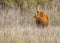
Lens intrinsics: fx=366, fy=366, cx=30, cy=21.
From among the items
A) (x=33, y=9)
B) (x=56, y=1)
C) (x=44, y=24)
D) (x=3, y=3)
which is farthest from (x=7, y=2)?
(x=44, y=24)

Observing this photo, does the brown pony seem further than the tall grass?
Yes

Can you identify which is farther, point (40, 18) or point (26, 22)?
point (26, 22)

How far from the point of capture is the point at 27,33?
849cm

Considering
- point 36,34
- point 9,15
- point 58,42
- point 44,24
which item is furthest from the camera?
point 9,15

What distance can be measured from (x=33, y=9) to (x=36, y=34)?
7623mm

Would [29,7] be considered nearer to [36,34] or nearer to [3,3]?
[3,3]

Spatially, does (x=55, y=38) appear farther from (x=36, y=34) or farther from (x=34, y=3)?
(x=34, y=3)

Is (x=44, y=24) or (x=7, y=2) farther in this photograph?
(x=7, y=2)

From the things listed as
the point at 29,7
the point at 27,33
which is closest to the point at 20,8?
the point at 29,7

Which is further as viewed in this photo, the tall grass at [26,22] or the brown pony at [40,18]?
the brown pony at [40,18]

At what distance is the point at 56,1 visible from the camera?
1705cm

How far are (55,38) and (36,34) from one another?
622 mm

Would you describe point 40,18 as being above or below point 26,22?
above

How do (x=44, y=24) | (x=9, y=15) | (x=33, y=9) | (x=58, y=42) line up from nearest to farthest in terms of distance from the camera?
(x=58, y=42), (x=44, y=24), (x=9, y=15), (x=33, y=9)
